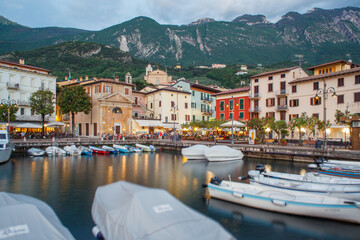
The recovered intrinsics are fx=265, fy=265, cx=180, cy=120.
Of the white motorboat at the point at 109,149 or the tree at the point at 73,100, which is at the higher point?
the tree at the point at 73,100

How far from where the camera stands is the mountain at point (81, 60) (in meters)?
105

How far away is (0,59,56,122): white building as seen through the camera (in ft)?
156

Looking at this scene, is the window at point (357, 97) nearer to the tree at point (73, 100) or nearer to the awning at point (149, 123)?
the awning at point (149, 123)

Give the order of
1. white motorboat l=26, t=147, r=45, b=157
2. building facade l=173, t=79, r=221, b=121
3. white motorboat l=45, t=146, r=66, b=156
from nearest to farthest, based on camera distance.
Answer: white motorboat l=26, t=147, r=45, b=157 < white motorboat l=45, t=146, r=66, b=156 < building facade l=173, t=79, r=221, b=121

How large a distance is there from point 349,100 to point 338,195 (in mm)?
30631

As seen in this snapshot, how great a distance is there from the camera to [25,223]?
7.19 meters

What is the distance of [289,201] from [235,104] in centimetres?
4375

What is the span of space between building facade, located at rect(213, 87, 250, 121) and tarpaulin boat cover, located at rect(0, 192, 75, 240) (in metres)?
47.5

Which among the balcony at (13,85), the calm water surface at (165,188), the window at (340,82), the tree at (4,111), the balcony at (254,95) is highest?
the balcony at (13,85)

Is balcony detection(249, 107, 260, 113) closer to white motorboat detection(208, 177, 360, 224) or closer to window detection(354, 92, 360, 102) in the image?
window detection(354, 92, 360, 102)

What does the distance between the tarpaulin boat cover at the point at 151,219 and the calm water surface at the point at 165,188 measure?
338cm

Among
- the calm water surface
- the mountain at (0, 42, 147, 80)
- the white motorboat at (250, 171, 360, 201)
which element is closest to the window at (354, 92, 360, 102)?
the calm water surface

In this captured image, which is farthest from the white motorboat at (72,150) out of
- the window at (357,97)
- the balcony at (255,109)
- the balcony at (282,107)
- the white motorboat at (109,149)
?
the window at (357,97)

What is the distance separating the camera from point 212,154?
1259 inches
